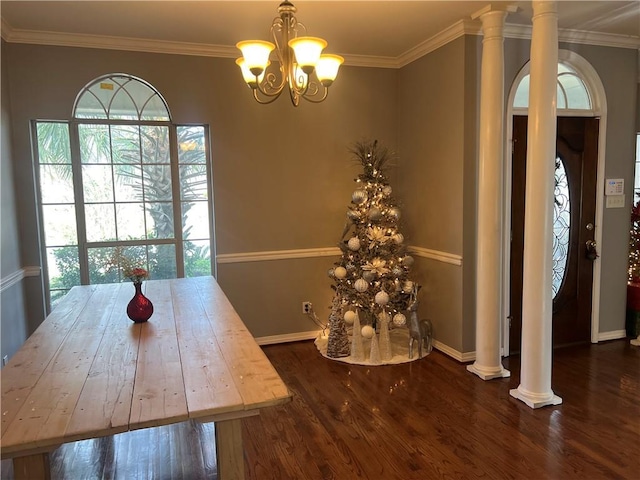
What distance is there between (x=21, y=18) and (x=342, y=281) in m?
3.01

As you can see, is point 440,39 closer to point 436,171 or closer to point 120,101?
point 436,171

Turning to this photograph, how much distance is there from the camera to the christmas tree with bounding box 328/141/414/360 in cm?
378

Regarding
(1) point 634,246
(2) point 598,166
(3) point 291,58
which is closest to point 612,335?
(1) point 634,246

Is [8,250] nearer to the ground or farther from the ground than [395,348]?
farther from the ground

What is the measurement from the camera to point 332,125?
427 cm

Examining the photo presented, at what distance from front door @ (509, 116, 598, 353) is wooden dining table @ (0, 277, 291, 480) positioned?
2575 millimetres

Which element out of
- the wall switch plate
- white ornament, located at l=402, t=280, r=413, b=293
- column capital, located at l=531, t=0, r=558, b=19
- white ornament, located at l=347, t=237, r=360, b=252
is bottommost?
white ornament, located at l=402, t=280, r=413, b=293

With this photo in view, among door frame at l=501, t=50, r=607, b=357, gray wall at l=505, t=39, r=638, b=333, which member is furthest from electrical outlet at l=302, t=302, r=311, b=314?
gray wall at l=505, t=39, r=638, b=333

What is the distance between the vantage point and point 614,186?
411 centimetres

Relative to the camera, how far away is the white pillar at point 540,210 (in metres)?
2.83

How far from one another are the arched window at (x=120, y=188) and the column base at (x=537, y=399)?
109 inches

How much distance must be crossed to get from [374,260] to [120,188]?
222 centimetres

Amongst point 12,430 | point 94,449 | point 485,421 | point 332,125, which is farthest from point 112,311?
point 332,125

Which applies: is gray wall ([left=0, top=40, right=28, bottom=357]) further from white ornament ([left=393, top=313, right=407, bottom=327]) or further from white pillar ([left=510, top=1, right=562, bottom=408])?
white pillar ([left=510, top=1, right=562, bottom=408])
